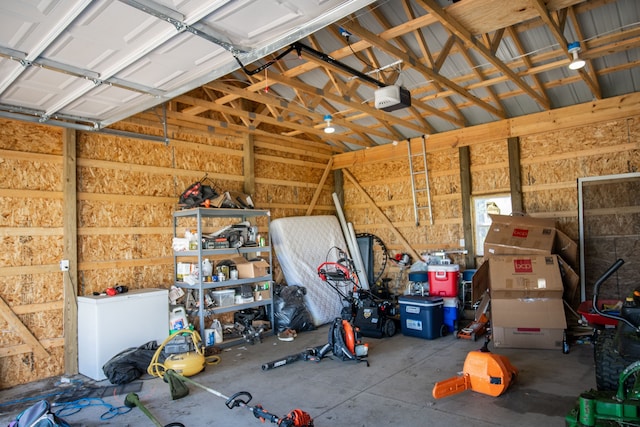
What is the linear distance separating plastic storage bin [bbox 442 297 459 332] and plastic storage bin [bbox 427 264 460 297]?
0.12 meters

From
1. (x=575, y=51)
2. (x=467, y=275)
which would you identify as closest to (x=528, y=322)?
(x=467, y=275)

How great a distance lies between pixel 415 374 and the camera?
4625 mm

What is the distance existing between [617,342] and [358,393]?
226 centimetres

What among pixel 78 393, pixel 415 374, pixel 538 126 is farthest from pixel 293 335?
pixel 538 126

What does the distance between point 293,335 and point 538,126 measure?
508 centimetres

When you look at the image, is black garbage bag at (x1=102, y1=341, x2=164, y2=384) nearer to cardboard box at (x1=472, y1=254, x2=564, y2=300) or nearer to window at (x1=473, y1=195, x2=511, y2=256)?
cardboard box at (x1=472, y1=254, x2=564, y2=300)

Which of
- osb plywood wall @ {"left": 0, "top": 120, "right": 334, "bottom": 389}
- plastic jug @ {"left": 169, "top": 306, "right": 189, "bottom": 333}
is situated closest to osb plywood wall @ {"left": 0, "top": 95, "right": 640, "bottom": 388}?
osb plywood wall @ {"left": 0, "top": 120, "right": 334, "bottom": 389}

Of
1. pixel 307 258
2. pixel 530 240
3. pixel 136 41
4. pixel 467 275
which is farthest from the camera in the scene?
pixel 307 258

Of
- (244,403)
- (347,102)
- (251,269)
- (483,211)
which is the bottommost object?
(244,403)

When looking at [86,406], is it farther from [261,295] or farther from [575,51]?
[575,51]

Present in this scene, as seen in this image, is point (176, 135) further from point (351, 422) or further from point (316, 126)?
point (351, 422)

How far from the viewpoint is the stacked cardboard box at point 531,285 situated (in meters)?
5.36

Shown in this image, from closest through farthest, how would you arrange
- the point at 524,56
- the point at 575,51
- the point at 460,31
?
1. the point at 460,31
2. the point at 575,51
3. the point at 524,56

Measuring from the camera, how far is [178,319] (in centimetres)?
575
